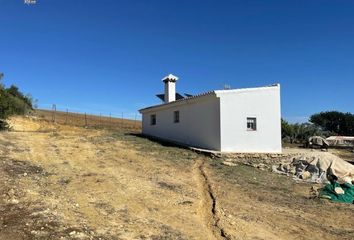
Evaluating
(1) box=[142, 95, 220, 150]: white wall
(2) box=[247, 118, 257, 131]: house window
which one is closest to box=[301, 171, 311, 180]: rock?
(2) box=[247, 118, 257, 131]: house window

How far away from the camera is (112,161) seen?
1733 cm

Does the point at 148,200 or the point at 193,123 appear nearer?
the point at 148,200

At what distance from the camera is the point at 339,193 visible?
46.6 ft

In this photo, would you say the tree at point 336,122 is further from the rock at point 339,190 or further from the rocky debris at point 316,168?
the rock at point 339,190

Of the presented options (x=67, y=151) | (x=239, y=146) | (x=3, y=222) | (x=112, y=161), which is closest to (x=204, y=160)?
(x=239, y=146)

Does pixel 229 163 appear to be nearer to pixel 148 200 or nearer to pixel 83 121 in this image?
pixel 148 200

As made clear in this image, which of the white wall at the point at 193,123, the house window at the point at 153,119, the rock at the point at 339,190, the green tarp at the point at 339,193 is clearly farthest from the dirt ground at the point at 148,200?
the house window at the point at 153,119

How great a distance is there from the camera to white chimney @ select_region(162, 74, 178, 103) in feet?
94.7

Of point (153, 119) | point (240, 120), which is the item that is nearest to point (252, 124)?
point (240, 120)

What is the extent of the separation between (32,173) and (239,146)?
11113 millimetres

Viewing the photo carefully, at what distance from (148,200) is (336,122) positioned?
68543 mm

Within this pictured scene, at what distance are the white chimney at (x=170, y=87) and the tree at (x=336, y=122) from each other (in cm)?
5052

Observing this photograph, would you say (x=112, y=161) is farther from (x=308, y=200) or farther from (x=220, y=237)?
(x=220, y=237)

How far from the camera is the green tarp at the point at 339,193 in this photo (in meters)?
14.0
